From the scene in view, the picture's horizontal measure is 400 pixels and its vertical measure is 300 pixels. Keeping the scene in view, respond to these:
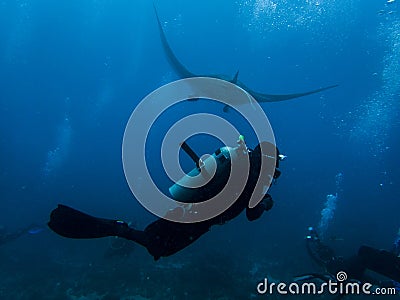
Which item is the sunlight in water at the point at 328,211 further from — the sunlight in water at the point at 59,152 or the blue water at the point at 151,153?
the sunlight in water at the point at 59,152

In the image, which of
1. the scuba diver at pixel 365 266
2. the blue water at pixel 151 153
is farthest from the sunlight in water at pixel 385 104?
the scuba diver at pixel 365 266

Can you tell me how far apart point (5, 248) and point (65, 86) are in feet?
137

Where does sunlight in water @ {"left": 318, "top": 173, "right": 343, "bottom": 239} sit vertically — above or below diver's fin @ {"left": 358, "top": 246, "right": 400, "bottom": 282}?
below

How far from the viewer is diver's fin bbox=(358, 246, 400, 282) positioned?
19.2ft

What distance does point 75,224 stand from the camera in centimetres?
312

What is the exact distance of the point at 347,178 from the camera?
48.7m

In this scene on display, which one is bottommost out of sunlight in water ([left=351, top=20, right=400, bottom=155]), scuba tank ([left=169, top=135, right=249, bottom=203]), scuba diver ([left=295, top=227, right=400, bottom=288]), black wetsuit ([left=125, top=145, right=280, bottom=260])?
sunlight in water ([left=351, top=20, right=400, bottom=155])

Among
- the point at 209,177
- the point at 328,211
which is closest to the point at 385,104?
the point at 328,211

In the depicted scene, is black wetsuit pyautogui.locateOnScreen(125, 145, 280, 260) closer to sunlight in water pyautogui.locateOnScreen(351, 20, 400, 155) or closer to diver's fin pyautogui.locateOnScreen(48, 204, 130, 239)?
diver's fin pyautogui.locateOnScreen(48, 204, 130, 239)

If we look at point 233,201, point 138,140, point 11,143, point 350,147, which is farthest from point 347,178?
point 233,201

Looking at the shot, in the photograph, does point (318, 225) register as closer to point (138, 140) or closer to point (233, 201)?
point (138, 140)

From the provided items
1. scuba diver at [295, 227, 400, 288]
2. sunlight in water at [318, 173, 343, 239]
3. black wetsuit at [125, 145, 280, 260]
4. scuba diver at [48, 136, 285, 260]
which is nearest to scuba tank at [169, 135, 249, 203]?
scuba diver at [48, 136, 285, 260]

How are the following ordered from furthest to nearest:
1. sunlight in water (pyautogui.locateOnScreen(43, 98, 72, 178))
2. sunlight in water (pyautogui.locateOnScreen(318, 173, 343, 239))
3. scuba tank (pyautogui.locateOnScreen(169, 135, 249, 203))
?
sunlight in water (pyautogui.locateOnScreen(43, 98, 72, 178)), sunlight in water (pyautogui.locateOnScreen(318, 173, 343, 239)), scuba tank (pyautogui.locateOnScreen(169, 135, 249, 203))

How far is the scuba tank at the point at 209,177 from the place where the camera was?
302cm
